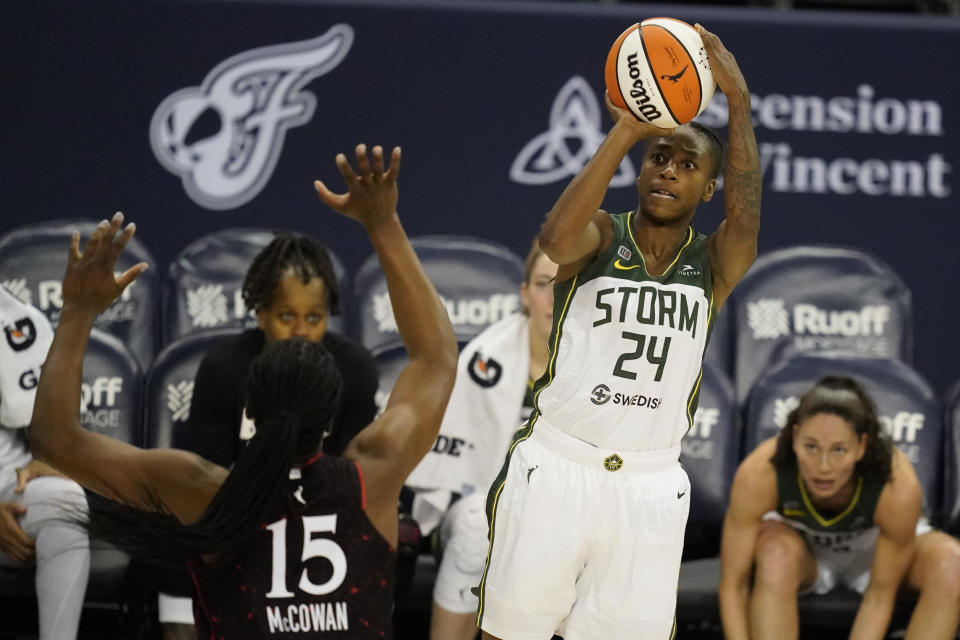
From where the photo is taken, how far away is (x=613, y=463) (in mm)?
3424

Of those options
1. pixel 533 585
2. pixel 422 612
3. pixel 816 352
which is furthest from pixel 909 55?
pixel 533 585

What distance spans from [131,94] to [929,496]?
3.81m

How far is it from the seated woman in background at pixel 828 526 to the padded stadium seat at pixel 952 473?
37 centimetres

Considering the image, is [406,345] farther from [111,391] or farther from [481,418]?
[111,391]

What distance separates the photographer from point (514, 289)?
Result: 18.9 feet

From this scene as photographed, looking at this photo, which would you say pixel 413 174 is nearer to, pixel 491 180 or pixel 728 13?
pixel 491 180

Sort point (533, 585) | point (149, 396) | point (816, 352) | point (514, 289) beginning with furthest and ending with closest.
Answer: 1. point (514, 289)
2. point (816, 352)
3. point (149, 396)
4. point (533, 585)

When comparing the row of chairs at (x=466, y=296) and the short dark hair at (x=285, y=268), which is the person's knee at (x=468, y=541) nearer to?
the short dark hair at (x=285, y=268)

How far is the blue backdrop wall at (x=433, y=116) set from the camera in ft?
20.1

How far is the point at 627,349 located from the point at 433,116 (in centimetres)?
305

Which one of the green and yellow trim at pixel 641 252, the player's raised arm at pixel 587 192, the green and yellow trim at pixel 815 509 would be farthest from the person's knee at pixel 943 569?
the player's raised arm at pixel 587 192

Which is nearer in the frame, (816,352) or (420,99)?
(816,352)

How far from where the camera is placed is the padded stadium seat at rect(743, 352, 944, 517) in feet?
17.0

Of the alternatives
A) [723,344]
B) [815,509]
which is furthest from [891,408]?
[723,344]
